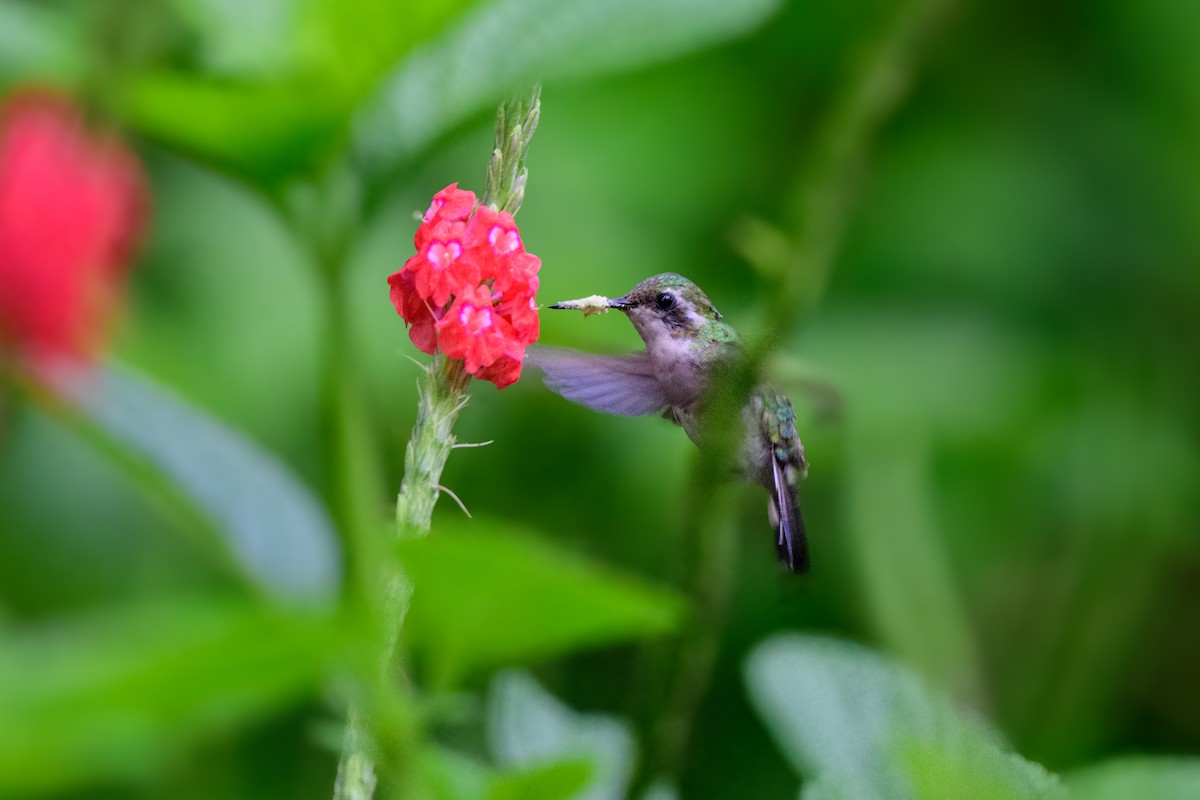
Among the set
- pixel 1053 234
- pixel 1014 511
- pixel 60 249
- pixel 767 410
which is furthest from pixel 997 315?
pixel 767 410

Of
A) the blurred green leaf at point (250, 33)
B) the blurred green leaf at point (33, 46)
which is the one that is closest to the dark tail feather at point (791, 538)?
the blurred green leaf at point (250, 33)

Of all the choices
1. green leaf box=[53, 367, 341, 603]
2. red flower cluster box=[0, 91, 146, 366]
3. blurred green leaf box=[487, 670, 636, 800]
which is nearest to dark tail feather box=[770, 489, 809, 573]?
blurred green leaf box=[487, 670, 636, 800]

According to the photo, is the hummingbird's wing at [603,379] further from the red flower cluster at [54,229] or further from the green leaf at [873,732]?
the red flower cluster at [54,229]

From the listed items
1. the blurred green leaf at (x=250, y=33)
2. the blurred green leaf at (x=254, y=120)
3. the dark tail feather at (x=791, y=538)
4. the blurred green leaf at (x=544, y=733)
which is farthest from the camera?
the blurred green leaf at (x=250, y=33)

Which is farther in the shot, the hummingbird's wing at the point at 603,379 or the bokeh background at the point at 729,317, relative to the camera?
the bokeh background at the point at 729,317

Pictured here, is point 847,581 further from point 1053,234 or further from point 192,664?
point 192,664

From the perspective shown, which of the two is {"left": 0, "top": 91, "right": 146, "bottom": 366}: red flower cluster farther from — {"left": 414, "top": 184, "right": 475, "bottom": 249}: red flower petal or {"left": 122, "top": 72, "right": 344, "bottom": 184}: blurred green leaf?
{"left": 414, "top": 184, "right": 475, "bottom": 249}: red flower petal

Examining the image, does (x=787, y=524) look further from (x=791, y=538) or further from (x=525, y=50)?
(x=525, y=50)
